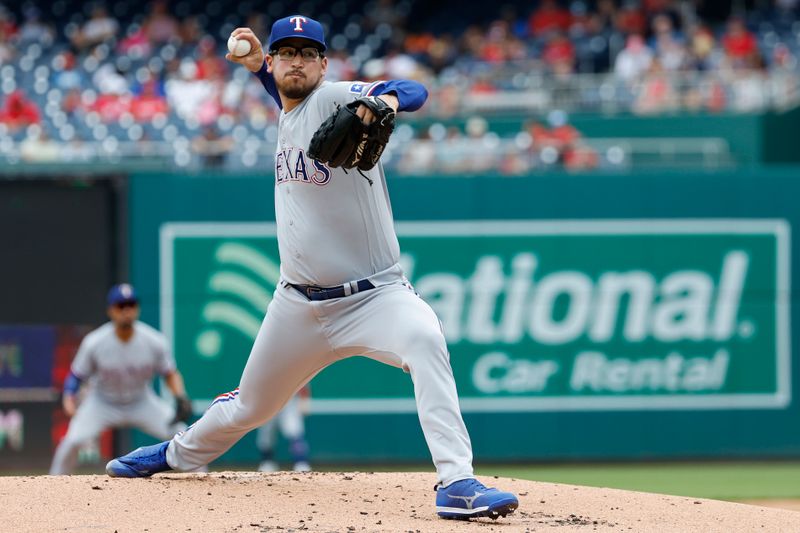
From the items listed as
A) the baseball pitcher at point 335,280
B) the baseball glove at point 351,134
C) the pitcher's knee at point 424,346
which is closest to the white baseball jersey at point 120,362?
the baseball pitcher at point 335,280

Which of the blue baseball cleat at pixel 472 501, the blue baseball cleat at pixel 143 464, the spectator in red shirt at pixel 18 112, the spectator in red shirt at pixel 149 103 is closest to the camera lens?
the blue baseball cleat at pixel 472 501

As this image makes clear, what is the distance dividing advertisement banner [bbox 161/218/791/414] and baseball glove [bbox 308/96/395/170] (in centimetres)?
736

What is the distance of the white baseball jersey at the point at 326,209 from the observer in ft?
16.4

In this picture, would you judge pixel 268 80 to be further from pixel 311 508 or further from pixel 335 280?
pixel 311 508

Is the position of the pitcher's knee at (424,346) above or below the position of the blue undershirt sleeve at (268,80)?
below

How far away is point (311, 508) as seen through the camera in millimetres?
5156

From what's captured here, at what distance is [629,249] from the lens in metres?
12.3

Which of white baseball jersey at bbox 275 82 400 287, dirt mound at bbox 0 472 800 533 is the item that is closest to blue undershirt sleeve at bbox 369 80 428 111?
white baseball jersey at bbox 275 82 400 287

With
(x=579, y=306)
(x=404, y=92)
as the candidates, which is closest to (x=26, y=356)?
(x=579, y=306)

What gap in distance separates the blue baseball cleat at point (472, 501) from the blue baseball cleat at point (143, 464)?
4.71 ft

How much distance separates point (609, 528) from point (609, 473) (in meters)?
6.85

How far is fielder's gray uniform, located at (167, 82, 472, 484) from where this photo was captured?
491cm

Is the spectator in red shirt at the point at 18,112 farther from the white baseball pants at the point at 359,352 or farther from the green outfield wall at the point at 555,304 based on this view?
the white baseball pants at the point at 359,352

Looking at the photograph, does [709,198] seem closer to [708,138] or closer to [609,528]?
[708,138]
